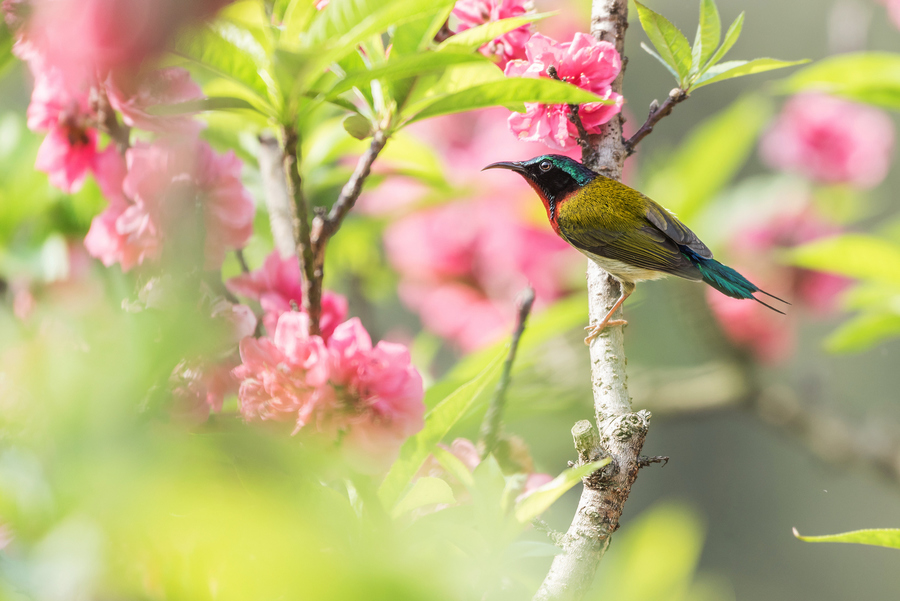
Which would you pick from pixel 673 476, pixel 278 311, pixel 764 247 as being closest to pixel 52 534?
pixel 278 311

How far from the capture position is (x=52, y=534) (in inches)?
12.3

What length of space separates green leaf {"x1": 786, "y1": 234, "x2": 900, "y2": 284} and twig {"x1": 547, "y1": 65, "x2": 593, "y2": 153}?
0.56 m

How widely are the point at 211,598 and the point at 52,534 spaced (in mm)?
125

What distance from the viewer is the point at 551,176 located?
2.15 feet

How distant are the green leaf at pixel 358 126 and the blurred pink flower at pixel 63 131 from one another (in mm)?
258

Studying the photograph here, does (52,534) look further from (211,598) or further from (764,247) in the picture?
(764,247)

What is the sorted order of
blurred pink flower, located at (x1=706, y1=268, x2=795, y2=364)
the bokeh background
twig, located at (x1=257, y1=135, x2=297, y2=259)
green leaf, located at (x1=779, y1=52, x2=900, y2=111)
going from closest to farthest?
the bokeh background → twig, located at (x1=257, y1=135, x2=297, y2=259) → green leaf, located at (x1=779, y1=52, x2=900, y2=111) → blurred pink flower, located at (x1=706, y1=268, x2=795, y2=364)

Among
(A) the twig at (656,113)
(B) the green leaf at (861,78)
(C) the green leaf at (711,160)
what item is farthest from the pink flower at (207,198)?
(C) the green leaf at (711,160)

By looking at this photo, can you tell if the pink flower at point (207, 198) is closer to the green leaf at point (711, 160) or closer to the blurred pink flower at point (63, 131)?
the blurred pink flower at point (63, 131)

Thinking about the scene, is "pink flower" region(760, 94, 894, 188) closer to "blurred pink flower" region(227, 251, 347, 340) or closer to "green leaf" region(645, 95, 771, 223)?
"green leaf" region(645, 95, 771, 223)

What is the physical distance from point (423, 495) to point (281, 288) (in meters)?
0.23

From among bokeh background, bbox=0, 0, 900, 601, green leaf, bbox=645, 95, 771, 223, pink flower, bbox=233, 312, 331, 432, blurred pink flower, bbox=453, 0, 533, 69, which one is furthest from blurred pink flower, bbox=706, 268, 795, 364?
pink flower, bbox=233, 312, 331, 432

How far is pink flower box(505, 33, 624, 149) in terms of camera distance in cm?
49

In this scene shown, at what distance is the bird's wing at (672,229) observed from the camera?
64 cm
